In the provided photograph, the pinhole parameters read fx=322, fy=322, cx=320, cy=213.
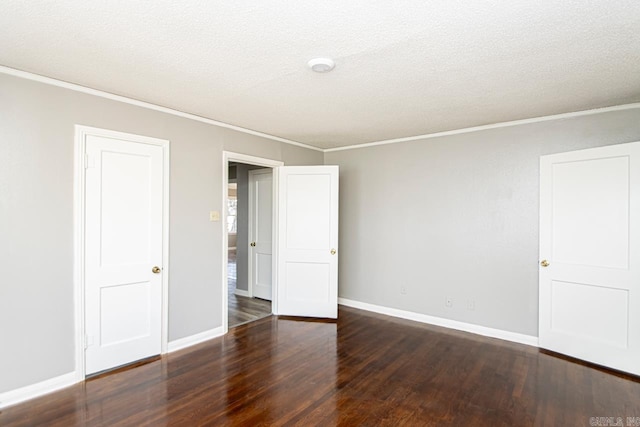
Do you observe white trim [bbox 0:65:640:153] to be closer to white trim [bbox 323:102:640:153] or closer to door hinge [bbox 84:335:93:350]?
white trim [bbox 323:102:640:153]

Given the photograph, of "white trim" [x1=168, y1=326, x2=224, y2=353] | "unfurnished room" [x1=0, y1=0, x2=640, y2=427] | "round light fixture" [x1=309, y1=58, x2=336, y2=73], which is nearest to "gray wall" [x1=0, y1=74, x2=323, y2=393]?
"unfurnished room" [x1=0, y1=0, x2=640, y2=427]

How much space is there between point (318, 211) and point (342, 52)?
260 cm

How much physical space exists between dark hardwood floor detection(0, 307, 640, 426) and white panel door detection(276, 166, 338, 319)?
2.89ft

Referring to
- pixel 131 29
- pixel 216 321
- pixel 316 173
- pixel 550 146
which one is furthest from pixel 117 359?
pixel 550 146

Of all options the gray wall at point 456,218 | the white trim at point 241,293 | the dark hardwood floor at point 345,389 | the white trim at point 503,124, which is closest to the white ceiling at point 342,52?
the white trim at point 503,124

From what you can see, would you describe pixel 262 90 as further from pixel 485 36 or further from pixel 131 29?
pixel 485 36

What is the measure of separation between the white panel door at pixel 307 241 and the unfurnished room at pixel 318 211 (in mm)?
29

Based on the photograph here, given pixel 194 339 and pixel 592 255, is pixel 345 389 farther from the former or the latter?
pixel 592 255

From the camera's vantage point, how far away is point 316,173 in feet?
14.8

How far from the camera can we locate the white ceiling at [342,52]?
1.71m

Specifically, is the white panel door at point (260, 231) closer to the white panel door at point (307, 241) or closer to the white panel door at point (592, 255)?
the white panel door at point (307, 241)

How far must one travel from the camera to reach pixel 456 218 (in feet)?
13.4

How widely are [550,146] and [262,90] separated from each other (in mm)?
3089

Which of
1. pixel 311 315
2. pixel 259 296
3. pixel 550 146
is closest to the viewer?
pixel 550 146
